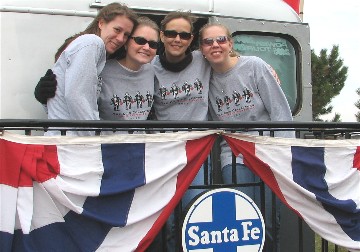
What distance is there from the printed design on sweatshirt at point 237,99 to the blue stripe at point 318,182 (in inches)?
19.5

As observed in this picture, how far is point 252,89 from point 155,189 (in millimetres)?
1082

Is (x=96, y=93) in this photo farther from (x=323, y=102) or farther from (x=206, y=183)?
(x=323, y=102)

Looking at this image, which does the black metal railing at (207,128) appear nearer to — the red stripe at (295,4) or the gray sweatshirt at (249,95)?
the gray sweatshirt at (249,95)

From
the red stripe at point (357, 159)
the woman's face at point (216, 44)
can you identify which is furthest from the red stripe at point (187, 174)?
the red stripe at point (357, 159)

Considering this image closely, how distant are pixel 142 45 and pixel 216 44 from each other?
539 mm

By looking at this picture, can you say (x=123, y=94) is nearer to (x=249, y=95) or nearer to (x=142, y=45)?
(x=142, y=45)

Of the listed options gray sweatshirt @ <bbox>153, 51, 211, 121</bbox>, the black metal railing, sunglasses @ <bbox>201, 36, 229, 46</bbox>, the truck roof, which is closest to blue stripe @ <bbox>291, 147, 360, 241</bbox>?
the black metal railing

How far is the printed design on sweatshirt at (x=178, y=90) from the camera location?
3.85 metres

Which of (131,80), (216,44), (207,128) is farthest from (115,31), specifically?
(207,128)

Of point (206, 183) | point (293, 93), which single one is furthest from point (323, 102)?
point (206, 183)

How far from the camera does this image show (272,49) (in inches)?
191

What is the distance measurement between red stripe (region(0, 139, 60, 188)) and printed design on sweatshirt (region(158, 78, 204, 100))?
1.06 metres

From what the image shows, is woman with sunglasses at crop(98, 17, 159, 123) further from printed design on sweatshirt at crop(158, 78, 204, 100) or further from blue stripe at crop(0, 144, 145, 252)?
blue stripe at crop(0, 144, 145, 252)

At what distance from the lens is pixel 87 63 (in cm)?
338
